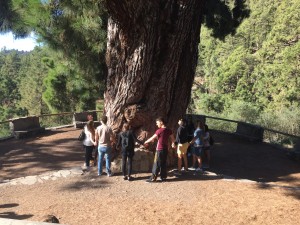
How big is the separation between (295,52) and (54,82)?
22.1 m

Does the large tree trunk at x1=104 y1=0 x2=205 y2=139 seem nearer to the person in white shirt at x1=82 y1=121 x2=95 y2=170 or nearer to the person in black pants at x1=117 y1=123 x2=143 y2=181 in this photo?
the person in white shirt at x1=82 y1=121 x2=95 y2=170

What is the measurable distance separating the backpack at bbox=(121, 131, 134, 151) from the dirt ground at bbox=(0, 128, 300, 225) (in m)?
0.75

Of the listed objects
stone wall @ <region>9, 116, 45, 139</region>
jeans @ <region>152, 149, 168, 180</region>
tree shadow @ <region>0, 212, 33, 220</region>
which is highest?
stone wall @ <region>9, 116, 45, 139</region>

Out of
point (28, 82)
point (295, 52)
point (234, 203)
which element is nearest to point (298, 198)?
point (234, 203)

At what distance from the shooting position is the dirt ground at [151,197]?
219 inches

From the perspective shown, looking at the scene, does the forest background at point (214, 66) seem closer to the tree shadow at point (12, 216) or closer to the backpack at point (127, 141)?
the backpack at point (127, 141)

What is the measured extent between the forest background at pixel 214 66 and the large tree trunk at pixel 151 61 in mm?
3706

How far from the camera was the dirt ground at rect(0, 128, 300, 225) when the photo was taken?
555 cm

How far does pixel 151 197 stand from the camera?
645cm

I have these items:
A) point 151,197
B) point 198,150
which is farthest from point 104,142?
point 198,150

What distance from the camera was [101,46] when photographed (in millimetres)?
12727

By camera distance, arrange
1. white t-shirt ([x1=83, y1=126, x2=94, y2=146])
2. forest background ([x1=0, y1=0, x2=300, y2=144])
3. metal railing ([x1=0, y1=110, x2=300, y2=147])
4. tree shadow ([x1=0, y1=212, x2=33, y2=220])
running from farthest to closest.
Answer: metal railing ([x1=0, y1=110, x2=300, y2=147]), forest background ([x1=0, y1=0, x2=300, y2=144]), white t-shirt ([x1=83, y1=126, x2=94, y2=146]), tree shadow ([x1=0, y1=212, x2=33, y2=220])

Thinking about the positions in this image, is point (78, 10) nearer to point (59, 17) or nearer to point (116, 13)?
point (59, 17)

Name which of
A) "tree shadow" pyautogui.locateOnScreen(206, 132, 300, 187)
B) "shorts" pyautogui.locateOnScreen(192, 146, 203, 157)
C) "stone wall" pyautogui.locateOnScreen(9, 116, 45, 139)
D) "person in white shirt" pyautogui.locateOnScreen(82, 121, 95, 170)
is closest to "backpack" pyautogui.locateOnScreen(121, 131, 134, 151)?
"person in white shirt" pyautogui.locateOnScreen(82, 121, 95, 170)
